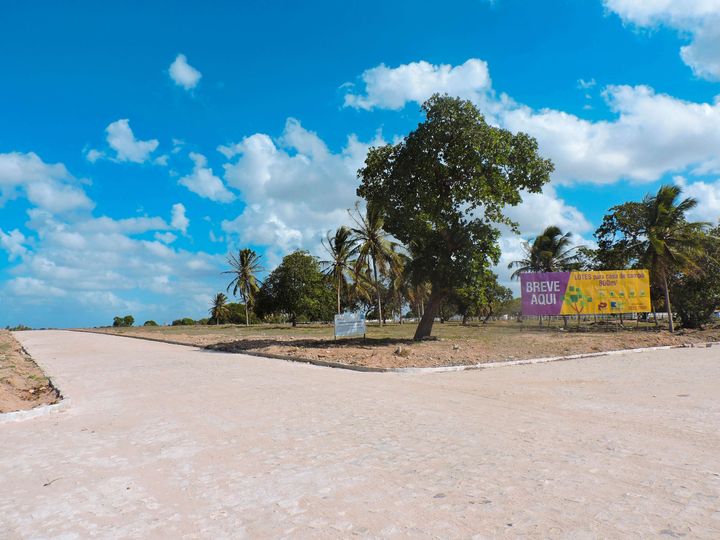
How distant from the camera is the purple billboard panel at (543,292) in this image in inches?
1037

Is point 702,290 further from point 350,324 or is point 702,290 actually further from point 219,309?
point 219,309

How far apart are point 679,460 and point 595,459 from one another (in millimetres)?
804

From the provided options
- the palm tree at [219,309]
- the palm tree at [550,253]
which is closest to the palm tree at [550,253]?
the palm tree at [550,253]

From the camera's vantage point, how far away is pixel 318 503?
3900 mm

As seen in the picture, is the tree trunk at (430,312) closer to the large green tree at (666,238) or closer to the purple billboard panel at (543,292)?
the purple billboard panel at (543,292)

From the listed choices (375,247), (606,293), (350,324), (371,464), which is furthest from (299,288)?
(371,464)

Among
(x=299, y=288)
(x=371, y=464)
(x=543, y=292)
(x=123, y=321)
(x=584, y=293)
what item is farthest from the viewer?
(x=123, y=321)

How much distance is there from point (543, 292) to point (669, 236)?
1390cm

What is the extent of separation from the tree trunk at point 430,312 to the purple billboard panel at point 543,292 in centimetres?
645

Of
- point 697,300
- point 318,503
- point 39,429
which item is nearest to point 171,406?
point 39,429

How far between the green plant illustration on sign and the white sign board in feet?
38.9

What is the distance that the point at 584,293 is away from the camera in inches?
1065

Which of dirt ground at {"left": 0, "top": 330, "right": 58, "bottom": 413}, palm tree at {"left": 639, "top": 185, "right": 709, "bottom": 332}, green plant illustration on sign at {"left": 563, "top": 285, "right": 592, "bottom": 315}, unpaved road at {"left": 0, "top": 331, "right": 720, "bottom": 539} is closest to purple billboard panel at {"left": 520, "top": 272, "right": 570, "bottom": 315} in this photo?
green plant illustration on sign at {"left": 563, "top": 285, "right": 592, "bottom": 315}

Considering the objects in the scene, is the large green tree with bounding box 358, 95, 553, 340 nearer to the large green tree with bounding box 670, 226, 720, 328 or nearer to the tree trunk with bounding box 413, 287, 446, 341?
the tree trunk with bounding box 413, 287, 446, 341
